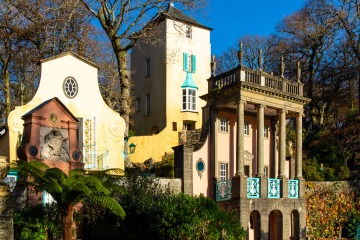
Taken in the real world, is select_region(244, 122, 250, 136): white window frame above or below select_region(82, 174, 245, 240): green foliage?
above

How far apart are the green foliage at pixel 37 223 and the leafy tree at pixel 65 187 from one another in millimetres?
1595

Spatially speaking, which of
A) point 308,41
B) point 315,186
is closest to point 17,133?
point 315,186

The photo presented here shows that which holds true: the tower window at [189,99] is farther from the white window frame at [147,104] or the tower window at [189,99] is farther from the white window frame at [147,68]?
the white window frame at [147,68]

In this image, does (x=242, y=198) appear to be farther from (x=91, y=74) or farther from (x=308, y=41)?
(x=308, y=41)

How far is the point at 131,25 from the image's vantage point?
2822cm

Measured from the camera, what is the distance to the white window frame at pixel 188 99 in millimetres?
38812

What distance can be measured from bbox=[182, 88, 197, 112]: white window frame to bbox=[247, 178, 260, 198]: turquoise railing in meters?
15.0

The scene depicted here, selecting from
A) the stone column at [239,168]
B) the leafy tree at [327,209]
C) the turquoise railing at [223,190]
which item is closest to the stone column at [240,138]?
the stone column at [239,168]

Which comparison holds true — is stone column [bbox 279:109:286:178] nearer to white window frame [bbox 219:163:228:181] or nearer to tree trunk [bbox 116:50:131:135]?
white window frame [bbox 219:163:228:181]

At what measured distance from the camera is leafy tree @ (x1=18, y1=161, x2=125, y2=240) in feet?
50.7

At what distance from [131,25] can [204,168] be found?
8375 mm

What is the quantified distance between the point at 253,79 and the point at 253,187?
4772 mm

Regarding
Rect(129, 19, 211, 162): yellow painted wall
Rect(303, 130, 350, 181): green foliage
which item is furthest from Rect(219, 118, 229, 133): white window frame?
Rect(129, 19, 211, 162): yellow painted wall

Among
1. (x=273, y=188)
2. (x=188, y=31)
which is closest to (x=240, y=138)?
(x=273, y=188)
